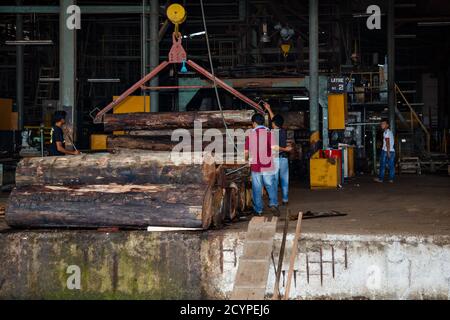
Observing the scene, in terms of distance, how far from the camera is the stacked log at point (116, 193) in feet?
20.4

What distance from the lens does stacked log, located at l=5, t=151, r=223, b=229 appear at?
6.20m

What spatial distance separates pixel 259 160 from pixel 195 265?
7.49 feet

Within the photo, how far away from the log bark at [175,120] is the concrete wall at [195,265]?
362 centimetres

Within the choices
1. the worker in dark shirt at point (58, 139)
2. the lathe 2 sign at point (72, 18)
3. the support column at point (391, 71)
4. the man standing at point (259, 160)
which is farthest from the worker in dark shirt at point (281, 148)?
the support column at point (391, 71)

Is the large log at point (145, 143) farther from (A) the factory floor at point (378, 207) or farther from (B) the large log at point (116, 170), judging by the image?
(B) the large log at point (116, 170)

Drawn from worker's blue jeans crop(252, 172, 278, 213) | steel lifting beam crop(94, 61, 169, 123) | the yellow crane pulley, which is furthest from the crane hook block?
worker's blue jeans crop(252, 172, 278, 213)

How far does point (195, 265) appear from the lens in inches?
239

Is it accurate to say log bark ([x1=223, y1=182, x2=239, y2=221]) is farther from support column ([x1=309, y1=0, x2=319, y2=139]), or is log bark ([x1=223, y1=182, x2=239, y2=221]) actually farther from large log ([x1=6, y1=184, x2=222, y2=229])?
support column ([x1=309, y1=0, x2=319, y2=139])

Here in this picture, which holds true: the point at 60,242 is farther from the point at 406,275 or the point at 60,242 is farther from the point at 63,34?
the point at 63,34

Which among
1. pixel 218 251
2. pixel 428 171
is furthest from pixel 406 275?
pixel 428 171

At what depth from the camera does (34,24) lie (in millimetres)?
21906

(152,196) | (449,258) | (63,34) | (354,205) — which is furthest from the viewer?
(63,34)

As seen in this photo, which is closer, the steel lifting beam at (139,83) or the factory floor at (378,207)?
the factory floor at (378,207)

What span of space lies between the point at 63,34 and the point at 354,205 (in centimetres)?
656
